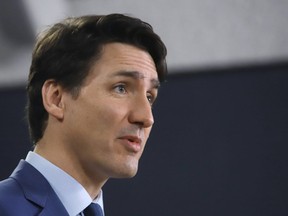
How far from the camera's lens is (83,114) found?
35.7 inches

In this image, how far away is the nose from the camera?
896 mm

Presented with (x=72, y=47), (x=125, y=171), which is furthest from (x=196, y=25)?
(x=125, y=171)

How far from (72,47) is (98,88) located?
0.09 m

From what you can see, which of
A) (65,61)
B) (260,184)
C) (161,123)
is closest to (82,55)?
(65,61)

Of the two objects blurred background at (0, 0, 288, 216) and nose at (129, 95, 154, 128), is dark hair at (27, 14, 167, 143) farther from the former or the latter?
blurred background at (0, 0, 288, 216)

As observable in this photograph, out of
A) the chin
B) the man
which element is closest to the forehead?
the man

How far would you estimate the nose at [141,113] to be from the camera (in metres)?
0.90

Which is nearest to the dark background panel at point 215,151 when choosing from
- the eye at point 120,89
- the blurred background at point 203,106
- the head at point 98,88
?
the blurred background at point 203,106

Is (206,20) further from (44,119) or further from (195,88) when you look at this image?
(44,119)

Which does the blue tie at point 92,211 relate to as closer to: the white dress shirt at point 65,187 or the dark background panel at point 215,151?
the white dress shirt at point 65,187

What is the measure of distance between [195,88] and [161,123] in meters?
0.11

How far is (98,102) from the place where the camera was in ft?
2.97

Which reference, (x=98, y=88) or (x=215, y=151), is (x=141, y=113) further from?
(x=215, y=151)

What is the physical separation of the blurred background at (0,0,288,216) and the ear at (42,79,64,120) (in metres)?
0.58
